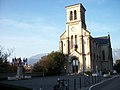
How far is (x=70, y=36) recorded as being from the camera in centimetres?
7038

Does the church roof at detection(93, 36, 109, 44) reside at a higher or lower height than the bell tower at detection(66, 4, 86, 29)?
lower

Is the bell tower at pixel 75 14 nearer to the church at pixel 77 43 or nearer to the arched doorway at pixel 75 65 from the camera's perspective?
the church at pixel 77 43

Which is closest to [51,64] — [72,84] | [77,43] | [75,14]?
[77,43]

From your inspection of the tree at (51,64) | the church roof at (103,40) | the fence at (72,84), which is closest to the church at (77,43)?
the tree at (51,64)

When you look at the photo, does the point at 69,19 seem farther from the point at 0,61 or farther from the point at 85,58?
the point at 0,61

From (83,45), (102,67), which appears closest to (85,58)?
(83,45)

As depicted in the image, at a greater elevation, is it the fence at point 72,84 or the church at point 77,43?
the church at point 77,43

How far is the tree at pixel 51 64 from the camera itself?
58344 millimetres

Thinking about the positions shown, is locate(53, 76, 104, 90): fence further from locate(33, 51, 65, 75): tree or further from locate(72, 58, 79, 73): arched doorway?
locate(72, 58, 79, 73): arched doorway

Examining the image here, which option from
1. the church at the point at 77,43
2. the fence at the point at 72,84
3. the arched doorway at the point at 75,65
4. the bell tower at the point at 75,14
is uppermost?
the bell tower at the point at 75,14

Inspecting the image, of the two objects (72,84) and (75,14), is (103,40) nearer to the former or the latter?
(75,14)

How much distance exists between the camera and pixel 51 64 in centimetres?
5938

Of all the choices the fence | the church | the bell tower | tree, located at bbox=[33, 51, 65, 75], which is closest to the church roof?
the church

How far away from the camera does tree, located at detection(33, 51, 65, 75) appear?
191 feet
